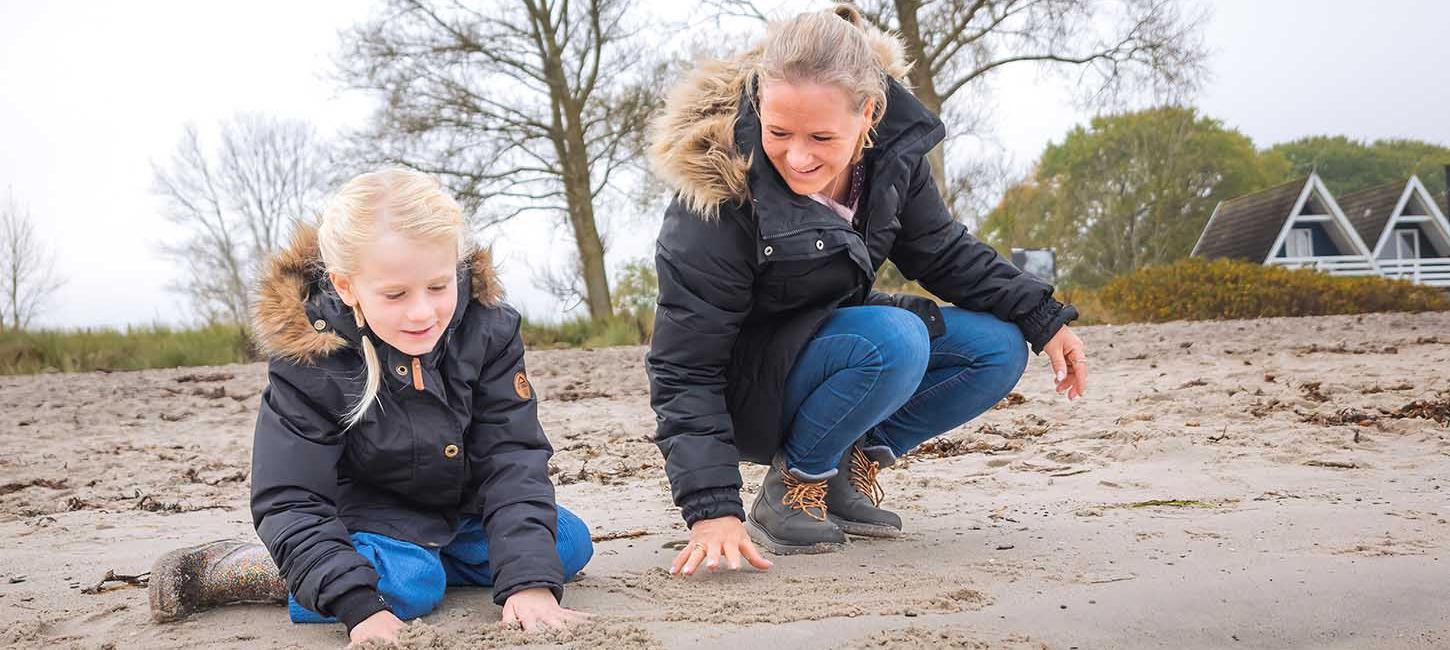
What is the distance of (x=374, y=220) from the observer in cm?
218

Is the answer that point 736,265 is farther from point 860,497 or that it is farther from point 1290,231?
point 1290,231

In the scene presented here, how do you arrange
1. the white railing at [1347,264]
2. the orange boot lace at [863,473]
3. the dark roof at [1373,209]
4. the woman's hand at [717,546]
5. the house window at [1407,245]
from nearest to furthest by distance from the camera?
the woman's hand at [717,546]
the orange boot lace at [863,473]
the white railing at [1347,264]
the dark roof at [1373,209]
the house window at [1407,245]

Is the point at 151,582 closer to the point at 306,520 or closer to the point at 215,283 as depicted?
the point at 306,520

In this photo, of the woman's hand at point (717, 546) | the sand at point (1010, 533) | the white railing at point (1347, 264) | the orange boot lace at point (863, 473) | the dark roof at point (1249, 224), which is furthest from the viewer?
the dark roof at point (1249, 224)

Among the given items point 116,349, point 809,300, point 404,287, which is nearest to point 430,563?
point 404,287

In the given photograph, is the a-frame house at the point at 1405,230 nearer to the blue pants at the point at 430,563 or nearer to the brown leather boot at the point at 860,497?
the brown leather boot at the point at 860,497

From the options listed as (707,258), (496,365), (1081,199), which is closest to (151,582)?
(496,365)

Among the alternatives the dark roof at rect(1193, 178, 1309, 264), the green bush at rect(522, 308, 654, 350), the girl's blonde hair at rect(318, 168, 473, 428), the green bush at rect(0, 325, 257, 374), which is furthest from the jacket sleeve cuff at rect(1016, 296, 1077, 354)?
the dark roof at rect(1193, 178, 1309, 264)

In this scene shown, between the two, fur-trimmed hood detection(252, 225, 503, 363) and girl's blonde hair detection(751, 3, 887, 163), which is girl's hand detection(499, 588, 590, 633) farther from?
girl's blonde hair detection(751, 3, 887, 163)

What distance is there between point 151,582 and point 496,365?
800 millimetres

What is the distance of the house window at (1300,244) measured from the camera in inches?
1041

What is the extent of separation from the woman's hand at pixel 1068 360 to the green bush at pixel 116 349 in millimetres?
9341

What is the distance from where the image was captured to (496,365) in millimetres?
2439

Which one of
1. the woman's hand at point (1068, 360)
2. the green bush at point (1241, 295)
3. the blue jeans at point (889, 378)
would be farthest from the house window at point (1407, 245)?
the blue jeans at point (889, 378)
